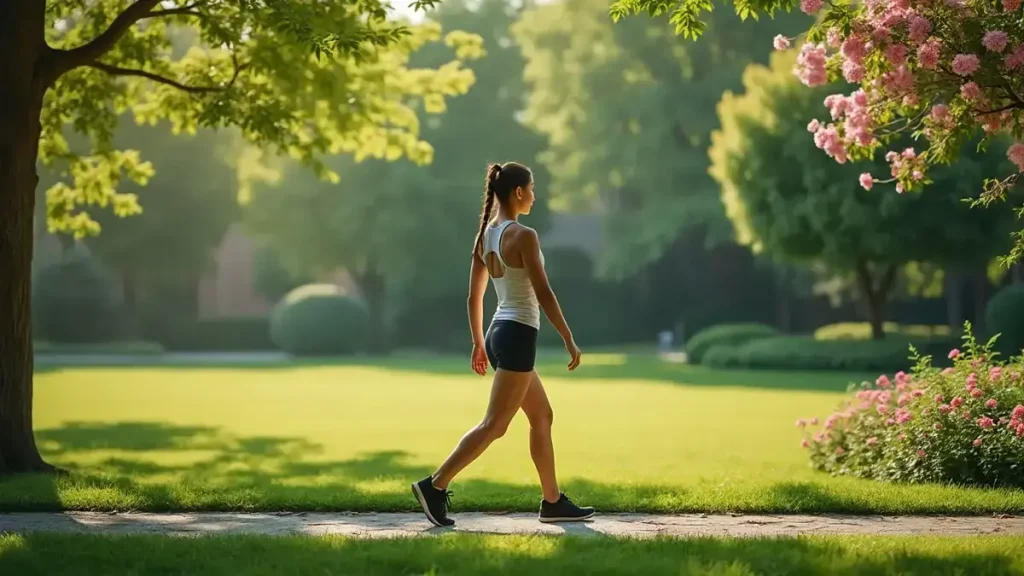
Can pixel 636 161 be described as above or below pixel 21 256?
above

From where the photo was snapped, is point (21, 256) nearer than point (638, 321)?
Yes

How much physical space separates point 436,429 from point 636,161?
28511mm

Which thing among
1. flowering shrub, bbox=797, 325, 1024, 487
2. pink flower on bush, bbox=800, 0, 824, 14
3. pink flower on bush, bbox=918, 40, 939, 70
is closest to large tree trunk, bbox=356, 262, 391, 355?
flowering shrub, bbox=797, 325, 1024, 487

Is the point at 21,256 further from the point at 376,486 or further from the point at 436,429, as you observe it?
the point at 436,429

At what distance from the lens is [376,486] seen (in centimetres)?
955

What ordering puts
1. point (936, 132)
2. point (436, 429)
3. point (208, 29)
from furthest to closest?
point (436, 429) → point (208, 29) → point (936, 132)

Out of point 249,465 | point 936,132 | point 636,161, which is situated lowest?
point 249,465

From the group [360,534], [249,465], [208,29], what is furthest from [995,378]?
[208,29]

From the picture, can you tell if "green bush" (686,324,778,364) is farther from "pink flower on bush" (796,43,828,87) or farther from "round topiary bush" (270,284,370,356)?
"pink flower on bush" (796,43,828,87)

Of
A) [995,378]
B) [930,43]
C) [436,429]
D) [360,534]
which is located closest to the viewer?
[360,534]

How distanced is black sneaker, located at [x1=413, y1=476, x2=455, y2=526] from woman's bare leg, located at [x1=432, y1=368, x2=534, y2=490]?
0.11m

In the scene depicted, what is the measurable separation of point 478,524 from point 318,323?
34.2 m

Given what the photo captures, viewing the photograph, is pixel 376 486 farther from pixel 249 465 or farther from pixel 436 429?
pixel 436 429

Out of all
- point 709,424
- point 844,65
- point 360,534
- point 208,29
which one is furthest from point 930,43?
point 709,424
